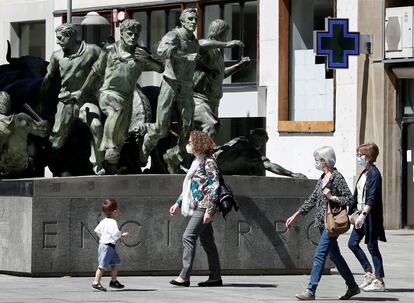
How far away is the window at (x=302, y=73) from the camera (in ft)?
140

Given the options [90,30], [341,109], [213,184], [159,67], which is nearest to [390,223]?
[341,109]

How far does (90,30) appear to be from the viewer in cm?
4894

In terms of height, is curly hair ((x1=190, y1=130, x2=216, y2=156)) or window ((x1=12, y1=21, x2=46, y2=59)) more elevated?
window ((x1=12, y1=21, x2=46, y2=59))

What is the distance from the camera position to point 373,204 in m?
19.5

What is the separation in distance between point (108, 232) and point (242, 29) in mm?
25899

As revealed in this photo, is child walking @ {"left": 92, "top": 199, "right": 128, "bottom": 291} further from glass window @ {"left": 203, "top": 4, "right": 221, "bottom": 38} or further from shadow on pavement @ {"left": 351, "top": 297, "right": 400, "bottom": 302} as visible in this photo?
glass window @ {"left": 203, "top": 4, "right": 221, "bottom": 38}

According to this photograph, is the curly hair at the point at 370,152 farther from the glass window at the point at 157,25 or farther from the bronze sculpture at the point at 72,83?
the glass window at the point at 157,25

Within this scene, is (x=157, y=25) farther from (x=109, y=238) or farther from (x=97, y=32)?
(x=109, y=238)

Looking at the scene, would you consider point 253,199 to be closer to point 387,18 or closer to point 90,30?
point 387,18

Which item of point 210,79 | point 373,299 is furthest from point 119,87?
point 373,299

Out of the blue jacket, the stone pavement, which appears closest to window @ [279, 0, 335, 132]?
the stone pavement

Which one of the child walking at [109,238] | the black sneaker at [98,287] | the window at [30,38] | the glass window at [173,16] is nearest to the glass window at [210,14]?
the glass window at [173,16]

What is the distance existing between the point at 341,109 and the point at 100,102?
65.1 feet

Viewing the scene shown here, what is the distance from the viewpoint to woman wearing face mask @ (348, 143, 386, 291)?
1947 cm
